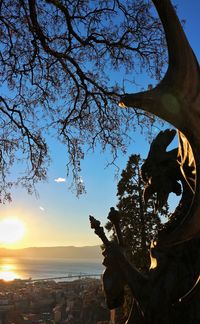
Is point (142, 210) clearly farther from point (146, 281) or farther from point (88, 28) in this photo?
point (146, 281)

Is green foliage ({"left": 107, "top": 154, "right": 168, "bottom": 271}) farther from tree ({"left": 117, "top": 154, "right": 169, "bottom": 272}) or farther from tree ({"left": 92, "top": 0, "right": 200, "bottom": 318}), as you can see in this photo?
tree ({"left": 92, "top": 0, "right": 200, "bottom": 318})

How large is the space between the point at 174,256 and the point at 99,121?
228 inches

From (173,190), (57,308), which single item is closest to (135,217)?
(173,190)

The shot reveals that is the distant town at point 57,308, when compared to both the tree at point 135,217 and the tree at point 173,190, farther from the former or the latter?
the tree at point 173,190

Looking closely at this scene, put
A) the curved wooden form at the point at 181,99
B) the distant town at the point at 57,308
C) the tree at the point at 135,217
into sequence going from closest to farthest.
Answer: the curved wooden form at the point at 181,99
the tree at the point at 135,217
the distant town at the point at 57,308

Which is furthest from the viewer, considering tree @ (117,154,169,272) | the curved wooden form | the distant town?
the distant town

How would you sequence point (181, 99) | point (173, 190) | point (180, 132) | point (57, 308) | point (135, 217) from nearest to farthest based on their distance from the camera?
point (181, 99)
point (180, 132)
point (173, 190)
point (135, 217)
point (57, 308)

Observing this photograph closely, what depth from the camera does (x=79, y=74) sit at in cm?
920

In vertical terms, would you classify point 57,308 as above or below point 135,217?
below

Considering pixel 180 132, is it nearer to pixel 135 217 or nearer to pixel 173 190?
pixel 173 190

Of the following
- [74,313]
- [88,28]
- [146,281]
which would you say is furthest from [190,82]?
[74,313]

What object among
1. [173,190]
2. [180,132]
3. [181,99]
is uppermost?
[181,99]

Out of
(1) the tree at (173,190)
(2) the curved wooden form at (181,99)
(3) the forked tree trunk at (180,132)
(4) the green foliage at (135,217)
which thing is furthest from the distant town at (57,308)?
(2) the curved wooden form at (181,99)

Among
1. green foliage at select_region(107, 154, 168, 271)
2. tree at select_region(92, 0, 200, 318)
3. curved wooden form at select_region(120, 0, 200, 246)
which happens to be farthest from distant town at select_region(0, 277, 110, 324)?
curved wooden form at select_region(120, 0, 200, 246)
